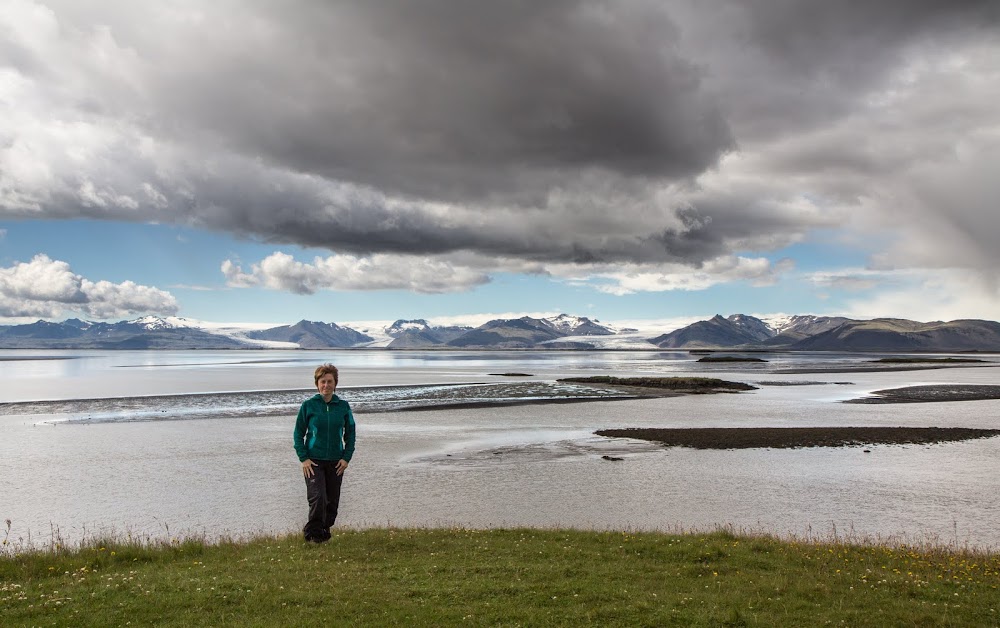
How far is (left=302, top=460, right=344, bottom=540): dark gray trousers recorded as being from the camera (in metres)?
17.2

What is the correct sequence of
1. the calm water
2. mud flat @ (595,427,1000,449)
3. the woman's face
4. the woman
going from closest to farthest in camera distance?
the woman's face → the woman → the calm water → mud flat @ (595,427,1000,449)

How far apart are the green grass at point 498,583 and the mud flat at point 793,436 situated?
3292 cm

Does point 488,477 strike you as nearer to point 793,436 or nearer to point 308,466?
point 308,466

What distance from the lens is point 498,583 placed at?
15422mm

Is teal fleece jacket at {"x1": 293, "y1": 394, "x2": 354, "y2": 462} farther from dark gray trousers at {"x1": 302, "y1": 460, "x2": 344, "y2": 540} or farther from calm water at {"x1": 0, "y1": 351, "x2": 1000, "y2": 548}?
calm water at {"x1": 0, "y1": 351, "x2": 1000, "y2": 548}

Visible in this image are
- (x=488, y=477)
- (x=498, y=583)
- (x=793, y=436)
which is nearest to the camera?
(x=498, y=583)

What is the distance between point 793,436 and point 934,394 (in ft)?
210

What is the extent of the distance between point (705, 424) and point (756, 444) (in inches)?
527

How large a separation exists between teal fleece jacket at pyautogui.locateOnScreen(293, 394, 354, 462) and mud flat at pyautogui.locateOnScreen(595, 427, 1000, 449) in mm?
39967

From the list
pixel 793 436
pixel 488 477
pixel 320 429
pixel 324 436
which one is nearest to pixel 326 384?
pixel 320 429

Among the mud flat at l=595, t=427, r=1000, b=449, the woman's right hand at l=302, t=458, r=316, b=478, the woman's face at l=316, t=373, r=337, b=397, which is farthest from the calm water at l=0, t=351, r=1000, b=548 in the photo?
the woman's face at l=316, t=373, r=337, b=397

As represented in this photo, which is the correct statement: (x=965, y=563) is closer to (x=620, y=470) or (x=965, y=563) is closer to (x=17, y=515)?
(x=620, y=470)

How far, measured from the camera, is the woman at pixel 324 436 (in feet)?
54.9

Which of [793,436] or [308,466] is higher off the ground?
[308,466]
